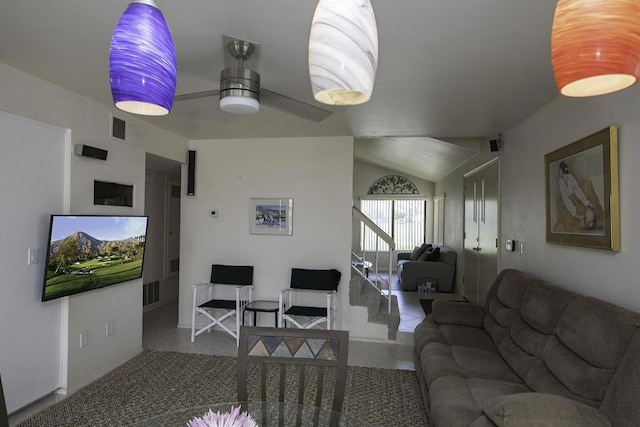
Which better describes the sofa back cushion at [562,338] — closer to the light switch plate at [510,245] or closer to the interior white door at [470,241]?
the light switch plate at [510,245]

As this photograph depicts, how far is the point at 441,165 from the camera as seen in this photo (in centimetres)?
725

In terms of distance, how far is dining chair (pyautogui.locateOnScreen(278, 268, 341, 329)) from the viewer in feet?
13.7

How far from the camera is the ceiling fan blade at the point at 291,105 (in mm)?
2076

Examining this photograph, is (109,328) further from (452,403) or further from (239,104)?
(452,403)

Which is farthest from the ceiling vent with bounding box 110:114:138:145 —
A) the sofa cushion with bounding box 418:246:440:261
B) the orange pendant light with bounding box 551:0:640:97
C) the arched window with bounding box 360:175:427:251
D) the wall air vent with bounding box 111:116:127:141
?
the arched window with bounding box 360:175:427:251

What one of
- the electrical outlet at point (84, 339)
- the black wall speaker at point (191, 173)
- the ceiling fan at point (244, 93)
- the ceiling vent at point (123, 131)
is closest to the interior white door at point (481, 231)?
the ceiling fan at point (244, 93)

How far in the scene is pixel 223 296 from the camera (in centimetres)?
480

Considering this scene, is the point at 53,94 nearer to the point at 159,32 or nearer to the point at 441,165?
the point at 159,32

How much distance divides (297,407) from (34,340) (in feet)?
7.67

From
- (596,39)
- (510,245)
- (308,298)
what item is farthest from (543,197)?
(596,39)

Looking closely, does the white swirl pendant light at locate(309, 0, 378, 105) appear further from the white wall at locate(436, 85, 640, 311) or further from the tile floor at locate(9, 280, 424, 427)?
the tile floor at locate(9, 280, 424, 427)

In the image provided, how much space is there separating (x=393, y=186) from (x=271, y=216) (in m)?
6.07

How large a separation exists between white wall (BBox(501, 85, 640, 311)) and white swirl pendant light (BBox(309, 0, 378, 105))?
6.70 ft

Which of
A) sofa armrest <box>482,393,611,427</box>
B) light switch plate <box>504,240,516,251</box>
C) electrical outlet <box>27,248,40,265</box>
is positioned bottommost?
sofa armrest <box>482,393,611,427</box>
